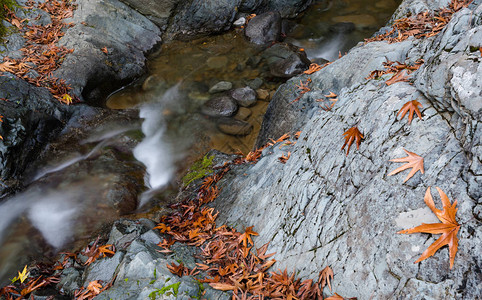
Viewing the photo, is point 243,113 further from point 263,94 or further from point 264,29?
point 264,29

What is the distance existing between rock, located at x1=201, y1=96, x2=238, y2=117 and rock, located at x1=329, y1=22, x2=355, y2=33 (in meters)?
5.85

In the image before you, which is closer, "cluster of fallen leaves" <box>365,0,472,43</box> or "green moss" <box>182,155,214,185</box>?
"cluster of fallen leaves" <box>365,0,472,43</box>

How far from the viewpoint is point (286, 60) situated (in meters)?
9.77

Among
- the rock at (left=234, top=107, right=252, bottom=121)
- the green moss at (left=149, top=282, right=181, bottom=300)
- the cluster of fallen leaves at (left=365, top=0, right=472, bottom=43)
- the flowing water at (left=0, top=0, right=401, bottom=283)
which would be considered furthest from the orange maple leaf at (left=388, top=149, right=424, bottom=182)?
the rock at (left=234, top=107, right=252, bottom=121)

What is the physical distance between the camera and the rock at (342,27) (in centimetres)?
1144

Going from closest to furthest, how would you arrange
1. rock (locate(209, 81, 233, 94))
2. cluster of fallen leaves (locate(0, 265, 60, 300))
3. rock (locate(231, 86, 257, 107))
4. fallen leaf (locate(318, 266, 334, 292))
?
fallen leaf (locate(318, 266, 334, 292))
cluster of fallen leaves (locate(0, 265, 60, 300))
rock (locate(231, 86, 257, 107))
rock (locate(209, 81, 233, 94))

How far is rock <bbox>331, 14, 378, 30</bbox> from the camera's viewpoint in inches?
449

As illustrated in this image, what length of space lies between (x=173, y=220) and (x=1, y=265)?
9.27ft

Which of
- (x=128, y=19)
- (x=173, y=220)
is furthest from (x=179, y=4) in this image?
(x=173, y=220)

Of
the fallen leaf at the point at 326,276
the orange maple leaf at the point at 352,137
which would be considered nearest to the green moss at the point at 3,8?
the orange maple leaf at the point at 352,137

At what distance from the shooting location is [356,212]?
8.73 feet

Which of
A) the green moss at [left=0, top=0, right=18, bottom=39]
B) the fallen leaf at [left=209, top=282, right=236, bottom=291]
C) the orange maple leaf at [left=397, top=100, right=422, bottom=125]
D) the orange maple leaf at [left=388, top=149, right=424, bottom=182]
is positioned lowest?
the fallen leaf at [left=209, top=282, right=236, bottom=291]

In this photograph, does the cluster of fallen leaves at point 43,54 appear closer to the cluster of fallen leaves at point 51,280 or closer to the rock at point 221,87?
the rock at point 221,87

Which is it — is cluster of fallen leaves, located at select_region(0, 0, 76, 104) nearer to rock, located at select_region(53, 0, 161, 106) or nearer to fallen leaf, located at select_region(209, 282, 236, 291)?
rock, located at select_region(53, 0, 161, 106)
